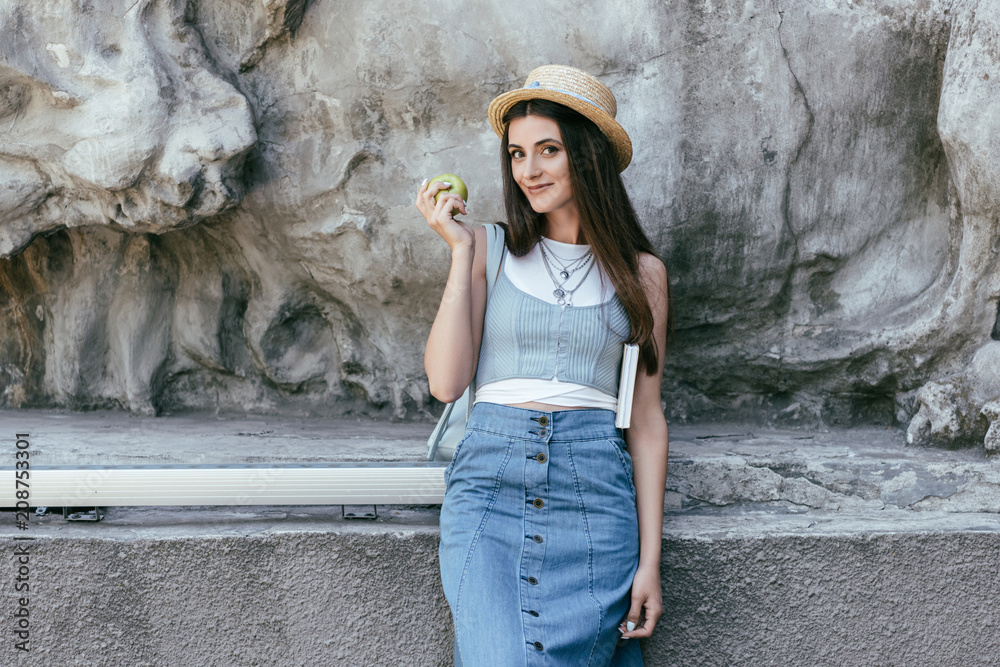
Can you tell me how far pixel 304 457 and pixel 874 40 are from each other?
1739 mm

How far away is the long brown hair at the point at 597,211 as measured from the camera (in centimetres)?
193

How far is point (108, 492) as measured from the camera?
2043 mm

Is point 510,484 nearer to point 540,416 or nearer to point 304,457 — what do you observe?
point 540,416

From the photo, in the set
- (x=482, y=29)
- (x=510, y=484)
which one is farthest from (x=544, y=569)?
(x=482, y=29)

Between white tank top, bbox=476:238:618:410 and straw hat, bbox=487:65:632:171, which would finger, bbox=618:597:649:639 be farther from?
straw hat, bbox=487:65:632:171

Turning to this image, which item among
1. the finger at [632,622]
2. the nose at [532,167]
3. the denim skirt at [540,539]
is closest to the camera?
the denim skirt at [540,539]

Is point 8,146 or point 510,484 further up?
point 8,146

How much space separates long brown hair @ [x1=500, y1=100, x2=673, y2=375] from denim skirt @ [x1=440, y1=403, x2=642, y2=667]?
0.73 feet

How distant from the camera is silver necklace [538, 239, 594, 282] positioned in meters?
2.02

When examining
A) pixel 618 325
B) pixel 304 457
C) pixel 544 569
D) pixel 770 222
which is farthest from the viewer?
pixel 770 222

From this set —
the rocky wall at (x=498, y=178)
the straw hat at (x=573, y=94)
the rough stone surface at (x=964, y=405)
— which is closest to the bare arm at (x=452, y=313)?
the straw hat at (x=573, y=94)

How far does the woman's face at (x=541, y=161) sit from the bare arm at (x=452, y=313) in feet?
0.48

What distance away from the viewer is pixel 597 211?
1969 millimetres

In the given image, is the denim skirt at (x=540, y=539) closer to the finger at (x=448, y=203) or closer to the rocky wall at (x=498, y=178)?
the finger at (x=448, y=203)
